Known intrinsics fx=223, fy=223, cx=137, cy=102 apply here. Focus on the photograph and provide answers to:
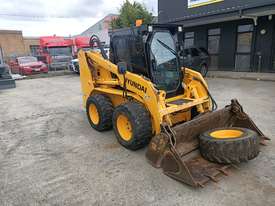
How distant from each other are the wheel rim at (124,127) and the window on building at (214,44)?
1097cm

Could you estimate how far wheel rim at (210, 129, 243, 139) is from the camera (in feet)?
10.7

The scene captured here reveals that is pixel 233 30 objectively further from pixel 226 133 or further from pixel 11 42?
pixel 11 42

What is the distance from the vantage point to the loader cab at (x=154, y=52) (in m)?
3.96

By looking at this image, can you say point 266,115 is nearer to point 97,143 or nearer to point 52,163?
point 97,143

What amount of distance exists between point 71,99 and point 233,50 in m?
9.21

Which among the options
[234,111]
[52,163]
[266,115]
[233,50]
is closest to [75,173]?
[52,163]

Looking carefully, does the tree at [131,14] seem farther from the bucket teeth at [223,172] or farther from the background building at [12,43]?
the bucket teeth at [223,172]

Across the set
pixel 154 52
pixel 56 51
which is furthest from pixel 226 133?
pixel 56 51

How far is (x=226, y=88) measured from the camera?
8.82 meters

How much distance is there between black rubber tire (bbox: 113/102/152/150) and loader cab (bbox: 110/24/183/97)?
704 mm

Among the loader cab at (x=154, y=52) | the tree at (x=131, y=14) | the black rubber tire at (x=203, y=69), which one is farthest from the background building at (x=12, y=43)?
the loader cab at (x=154, y=52)

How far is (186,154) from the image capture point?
329 cm

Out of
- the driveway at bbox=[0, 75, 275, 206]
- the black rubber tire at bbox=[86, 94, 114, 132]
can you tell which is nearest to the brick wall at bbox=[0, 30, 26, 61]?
the driveway at bbox=[0, 75, 275, 206]

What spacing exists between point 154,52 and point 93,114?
6.39ft
